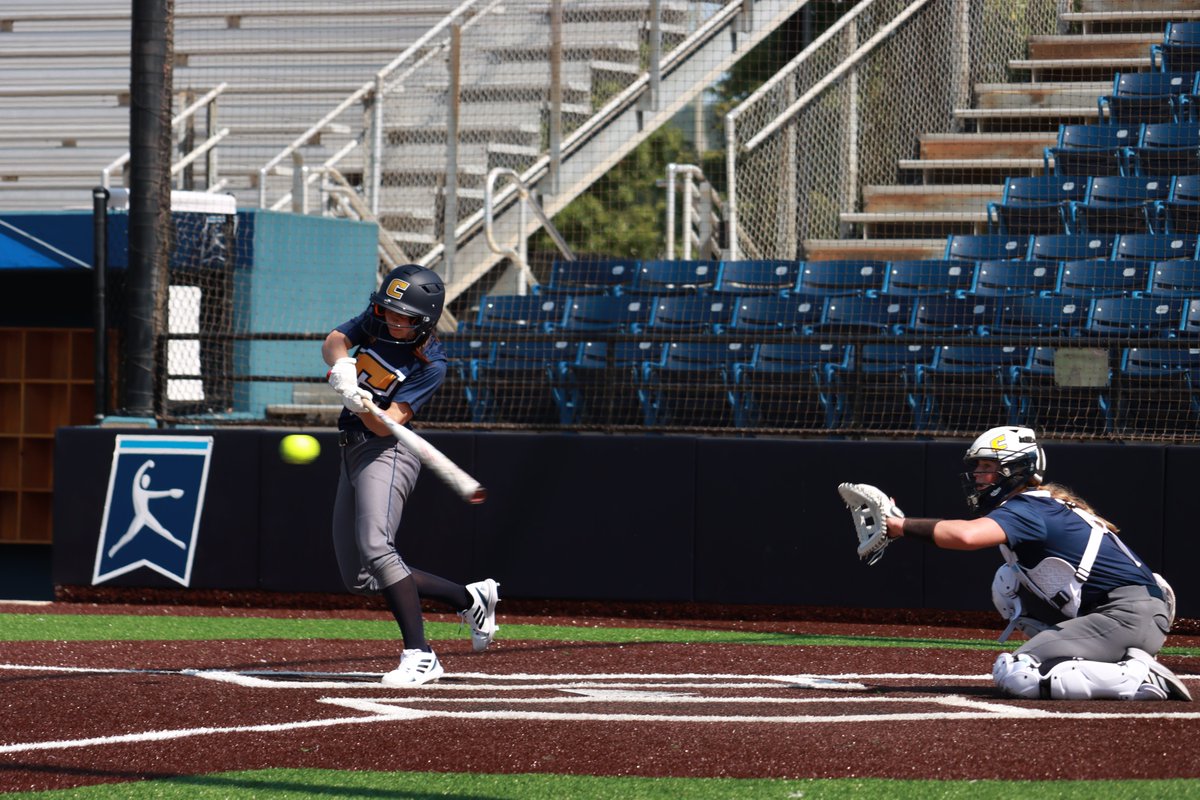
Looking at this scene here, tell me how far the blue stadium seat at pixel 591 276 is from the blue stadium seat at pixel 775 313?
1283 millimetres

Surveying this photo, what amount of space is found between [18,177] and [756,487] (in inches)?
487

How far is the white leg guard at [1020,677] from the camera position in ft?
19.9

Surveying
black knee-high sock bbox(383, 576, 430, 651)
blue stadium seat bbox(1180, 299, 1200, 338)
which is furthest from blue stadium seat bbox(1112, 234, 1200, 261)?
black knee-high sock bbox(383, 576, 430, 651)

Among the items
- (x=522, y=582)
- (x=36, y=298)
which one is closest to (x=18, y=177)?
(x=36, y=298)

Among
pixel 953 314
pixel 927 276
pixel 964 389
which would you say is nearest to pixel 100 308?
pixel 964 389

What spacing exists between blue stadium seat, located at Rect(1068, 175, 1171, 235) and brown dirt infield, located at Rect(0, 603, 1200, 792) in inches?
235

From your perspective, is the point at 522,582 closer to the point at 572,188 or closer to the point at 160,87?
the point at 160,87

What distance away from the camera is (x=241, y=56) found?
19.0 m

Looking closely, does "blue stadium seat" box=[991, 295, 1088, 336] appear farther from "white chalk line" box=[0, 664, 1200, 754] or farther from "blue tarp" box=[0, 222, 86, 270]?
"blue tarp" box=[0, 222, 86, 270]

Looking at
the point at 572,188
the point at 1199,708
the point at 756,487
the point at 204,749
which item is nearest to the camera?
the point at 204,749

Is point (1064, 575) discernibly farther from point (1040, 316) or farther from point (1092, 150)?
point (1092, 150)

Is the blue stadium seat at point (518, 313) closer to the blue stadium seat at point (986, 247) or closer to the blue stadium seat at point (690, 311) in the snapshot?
the blue stadium seat at point (690, 311)

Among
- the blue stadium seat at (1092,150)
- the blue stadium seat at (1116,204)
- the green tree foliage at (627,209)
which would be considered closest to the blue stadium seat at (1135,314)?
the blue stadium seat at (1116,204)

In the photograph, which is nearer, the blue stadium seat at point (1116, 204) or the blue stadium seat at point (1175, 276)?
the blue stadium seat at point (1175, 276)
